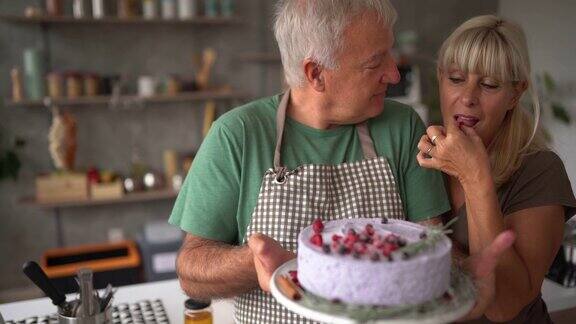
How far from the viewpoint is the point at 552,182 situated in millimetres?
1346

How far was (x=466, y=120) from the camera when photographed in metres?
1.44

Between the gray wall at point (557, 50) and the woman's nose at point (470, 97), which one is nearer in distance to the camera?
the woman's nose at point (470, 97)

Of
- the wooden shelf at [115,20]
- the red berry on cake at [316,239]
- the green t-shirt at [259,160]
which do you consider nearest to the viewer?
the red berry on cake at [316,239]

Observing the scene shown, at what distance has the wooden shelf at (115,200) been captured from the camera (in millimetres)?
3402


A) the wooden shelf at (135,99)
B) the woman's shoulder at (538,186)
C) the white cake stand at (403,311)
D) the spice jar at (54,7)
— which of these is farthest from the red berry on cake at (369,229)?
the spice jar at (54,7)

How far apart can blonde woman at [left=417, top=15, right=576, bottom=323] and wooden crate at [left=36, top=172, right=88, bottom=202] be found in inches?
101

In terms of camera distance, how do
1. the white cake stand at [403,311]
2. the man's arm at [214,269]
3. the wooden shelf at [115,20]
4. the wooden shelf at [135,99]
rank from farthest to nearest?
the wooden shelf at [135,99] < the wooden shelf at [115,20] < the man's arm at [214,269] < the white cake stand at [403,311]

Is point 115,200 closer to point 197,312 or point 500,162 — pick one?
point 197,312

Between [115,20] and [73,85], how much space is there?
47 centimetres

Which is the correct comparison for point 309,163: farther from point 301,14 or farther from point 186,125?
point 186,125

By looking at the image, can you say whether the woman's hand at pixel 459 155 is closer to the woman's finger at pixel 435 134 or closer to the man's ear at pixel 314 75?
the woman's finger at pixel 435 134

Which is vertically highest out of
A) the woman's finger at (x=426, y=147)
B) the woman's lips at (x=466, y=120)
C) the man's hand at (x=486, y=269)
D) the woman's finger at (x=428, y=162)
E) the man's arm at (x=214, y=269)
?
the woman's lips at (x=466, y=120)

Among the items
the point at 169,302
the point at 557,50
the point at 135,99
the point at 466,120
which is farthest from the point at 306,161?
the point at 557,50

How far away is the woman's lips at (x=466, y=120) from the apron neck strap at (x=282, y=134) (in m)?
0.27
